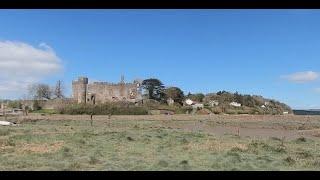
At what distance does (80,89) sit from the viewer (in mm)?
68000

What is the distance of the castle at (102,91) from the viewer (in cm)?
6744

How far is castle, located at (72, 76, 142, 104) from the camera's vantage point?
221 feet

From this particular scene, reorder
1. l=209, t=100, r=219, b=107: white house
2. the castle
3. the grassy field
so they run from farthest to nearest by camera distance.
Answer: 1. l=209, t=100, r=219, b=107: white house
2. the castle
3. the grassy field

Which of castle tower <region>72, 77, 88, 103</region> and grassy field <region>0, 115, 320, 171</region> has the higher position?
castle tower <region>72, 77, 88, 103</region>

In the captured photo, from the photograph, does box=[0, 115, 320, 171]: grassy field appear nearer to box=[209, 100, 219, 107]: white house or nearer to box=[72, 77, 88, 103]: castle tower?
box=[72, 77, 88, 103]: castle tower

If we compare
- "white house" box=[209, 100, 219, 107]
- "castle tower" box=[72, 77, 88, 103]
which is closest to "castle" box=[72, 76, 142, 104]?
"castle tower" box=[72, 77, 88, 103]

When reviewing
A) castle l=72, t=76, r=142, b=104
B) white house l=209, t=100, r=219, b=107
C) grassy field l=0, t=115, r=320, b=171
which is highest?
castle l=72, t=76, r=142, b=104

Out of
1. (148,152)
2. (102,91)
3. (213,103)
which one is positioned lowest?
(148,152)

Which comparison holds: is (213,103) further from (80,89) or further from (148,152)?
(148,152)

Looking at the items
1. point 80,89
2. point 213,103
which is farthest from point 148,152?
point 213,103

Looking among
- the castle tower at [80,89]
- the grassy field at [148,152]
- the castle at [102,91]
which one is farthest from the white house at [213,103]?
the grassy field at [148,152]

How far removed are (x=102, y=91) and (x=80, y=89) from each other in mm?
3206
